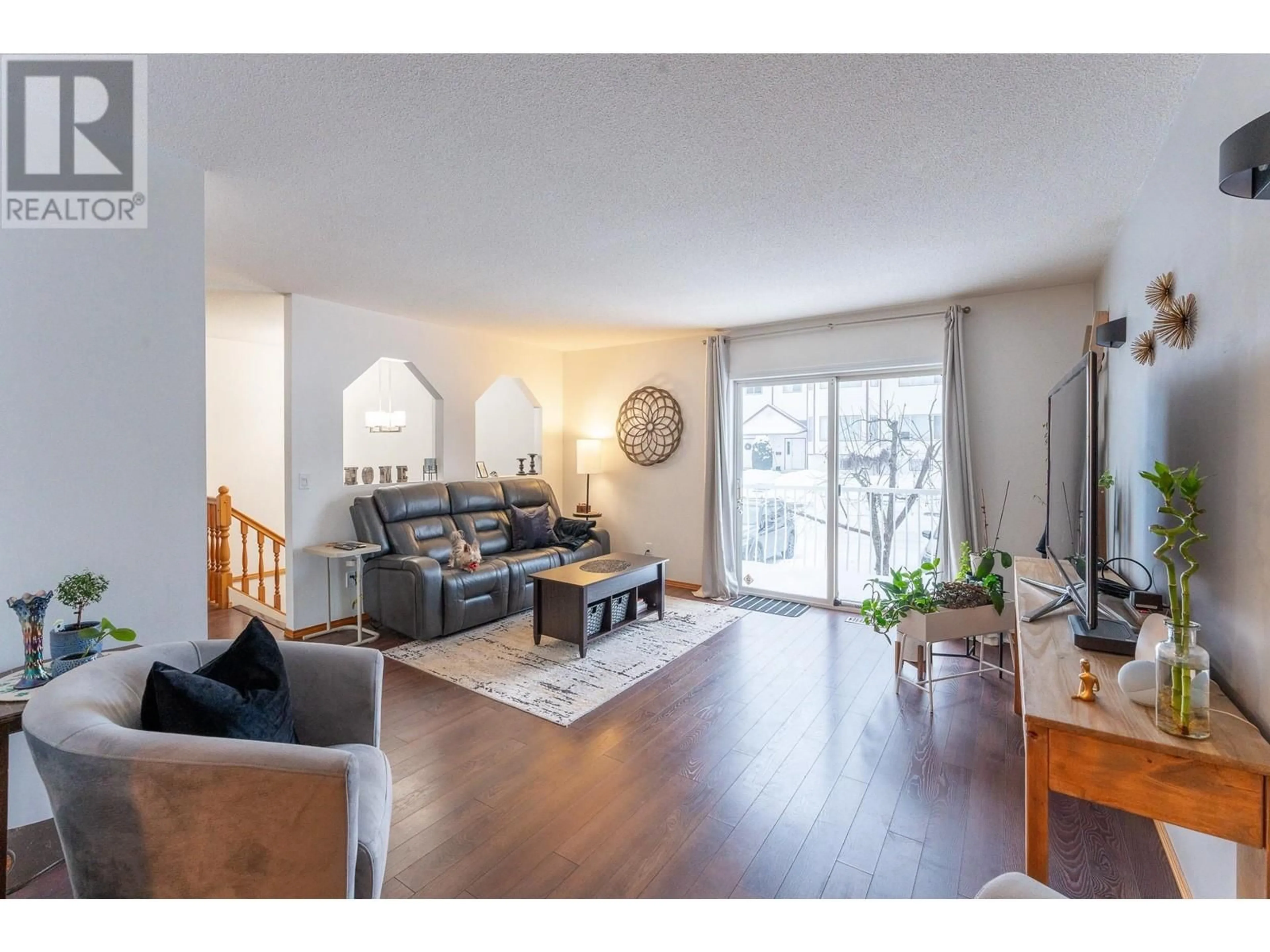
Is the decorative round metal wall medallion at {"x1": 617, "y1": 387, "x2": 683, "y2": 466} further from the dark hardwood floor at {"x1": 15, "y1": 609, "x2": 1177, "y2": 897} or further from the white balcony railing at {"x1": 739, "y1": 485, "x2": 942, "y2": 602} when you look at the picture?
the dark hardwood floor at {"x1": 15, "y1": 609, "x2": 1177, "y2": 897}

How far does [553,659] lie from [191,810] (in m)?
2.48

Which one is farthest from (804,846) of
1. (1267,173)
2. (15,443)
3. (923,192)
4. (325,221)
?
(325,221)

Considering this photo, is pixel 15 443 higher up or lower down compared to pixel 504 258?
lower down

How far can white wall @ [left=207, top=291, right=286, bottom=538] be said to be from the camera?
5621 millimetres

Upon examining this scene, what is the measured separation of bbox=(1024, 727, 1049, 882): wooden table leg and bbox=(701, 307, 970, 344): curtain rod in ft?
11.9

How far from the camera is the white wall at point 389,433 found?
6.43m

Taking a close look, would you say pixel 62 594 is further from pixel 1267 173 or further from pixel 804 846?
pixel 1267 173

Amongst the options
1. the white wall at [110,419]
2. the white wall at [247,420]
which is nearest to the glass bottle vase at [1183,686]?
the white wall at [110,419]

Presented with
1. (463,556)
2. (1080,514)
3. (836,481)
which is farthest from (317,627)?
(1080,514)

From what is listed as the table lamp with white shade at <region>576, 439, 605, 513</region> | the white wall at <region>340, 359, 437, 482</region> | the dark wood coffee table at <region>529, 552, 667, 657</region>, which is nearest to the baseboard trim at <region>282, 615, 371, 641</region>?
the dark wood coffee table at <region>529, 552, 667, 657</region>

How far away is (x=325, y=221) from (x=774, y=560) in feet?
13.7

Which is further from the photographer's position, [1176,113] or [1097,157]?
[1097,157]

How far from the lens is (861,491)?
4.57 meters
